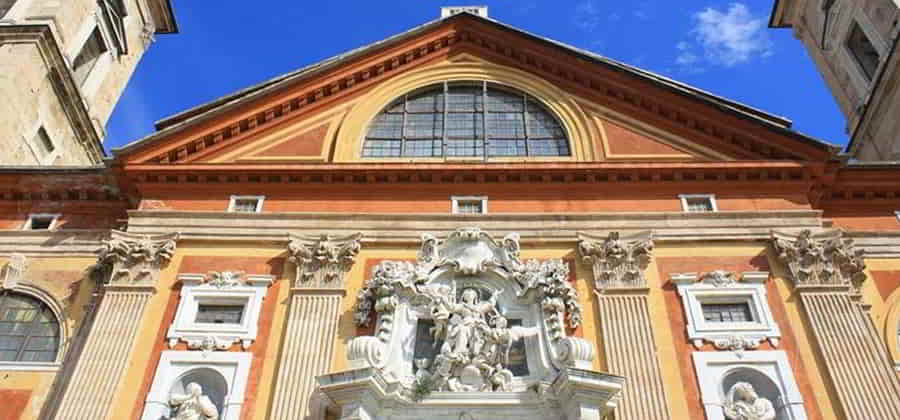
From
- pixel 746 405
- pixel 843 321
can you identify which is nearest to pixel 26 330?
pixel 746 405

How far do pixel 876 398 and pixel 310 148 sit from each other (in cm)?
1448

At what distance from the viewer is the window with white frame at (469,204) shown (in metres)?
18.6

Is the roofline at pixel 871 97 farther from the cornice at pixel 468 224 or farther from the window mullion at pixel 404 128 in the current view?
the window mullion at pixel 404 128

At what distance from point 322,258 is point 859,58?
77.0ft

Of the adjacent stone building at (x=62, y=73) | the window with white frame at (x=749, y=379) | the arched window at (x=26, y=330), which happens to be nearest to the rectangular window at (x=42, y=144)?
the adjacent stone building at (x=62, y=73)

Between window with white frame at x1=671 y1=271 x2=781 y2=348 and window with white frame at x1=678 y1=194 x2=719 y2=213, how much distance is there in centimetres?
224

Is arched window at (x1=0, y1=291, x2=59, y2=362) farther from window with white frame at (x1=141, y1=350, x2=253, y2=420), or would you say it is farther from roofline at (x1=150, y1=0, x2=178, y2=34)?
roofline at (x1=150, y1=0, x2=178, y2=34)

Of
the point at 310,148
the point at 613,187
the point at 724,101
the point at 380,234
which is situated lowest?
the point at 380,234

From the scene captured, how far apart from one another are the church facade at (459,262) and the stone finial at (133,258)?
0.22 feet

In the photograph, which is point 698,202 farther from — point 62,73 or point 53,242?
point 62,73

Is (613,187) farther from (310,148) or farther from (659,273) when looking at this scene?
(310,148)


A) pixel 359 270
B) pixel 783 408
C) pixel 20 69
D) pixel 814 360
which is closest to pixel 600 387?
pixel 783 408

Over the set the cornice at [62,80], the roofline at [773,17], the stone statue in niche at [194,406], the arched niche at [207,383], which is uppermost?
the roofline at [773,17]

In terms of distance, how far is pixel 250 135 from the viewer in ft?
67.3
